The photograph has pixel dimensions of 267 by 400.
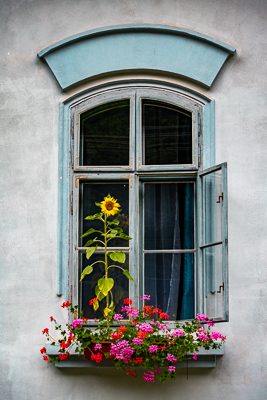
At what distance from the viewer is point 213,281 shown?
3869 mm

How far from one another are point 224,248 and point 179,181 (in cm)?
74

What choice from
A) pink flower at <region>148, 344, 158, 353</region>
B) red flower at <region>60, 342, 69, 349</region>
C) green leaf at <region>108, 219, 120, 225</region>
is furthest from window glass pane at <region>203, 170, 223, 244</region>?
red flower at <region>60, 342, 69, 349</region>

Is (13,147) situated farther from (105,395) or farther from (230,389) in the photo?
(230,389)

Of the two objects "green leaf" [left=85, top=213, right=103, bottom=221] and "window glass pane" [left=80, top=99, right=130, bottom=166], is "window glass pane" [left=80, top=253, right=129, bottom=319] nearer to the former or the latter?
"green leaf" [left=85, top=213, right=103, bottom=221]

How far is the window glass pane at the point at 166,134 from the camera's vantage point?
4203 mm

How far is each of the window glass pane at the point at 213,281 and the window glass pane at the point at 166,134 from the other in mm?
723

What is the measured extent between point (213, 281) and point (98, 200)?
3.37 ft

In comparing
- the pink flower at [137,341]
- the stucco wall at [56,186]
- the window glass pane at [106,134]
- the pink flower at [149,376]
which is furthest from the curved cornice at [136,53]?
the pink flower at [149,376]

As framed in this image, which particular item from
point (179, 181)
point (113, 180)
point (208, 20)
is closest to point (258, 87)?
point (208, 20)

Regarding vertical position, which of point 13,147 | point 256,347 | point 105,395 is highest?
point 13,147

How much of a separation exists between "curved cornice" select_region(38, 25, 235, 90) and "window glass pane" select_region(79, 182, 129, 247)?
2.57ft

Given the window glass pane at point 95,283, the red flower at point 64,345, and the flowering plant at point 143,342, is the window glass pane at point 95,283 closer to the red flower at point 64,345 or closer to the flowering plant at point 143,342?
the flowering plant at point 143,342

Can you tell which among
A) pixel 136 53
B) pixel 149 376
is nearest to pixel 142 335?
pixel 149 376

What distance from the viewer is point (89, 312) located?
4066mm
